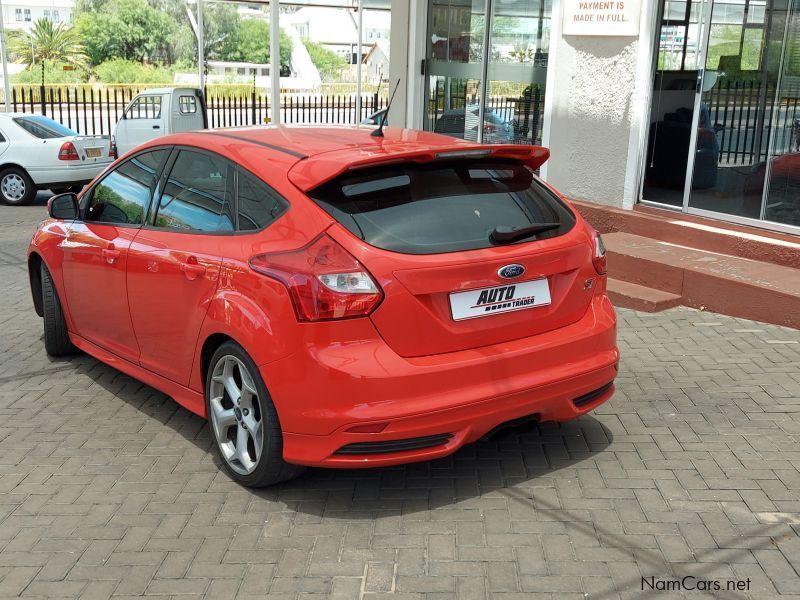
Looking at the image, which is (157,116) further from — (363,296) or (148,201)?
(363,296)

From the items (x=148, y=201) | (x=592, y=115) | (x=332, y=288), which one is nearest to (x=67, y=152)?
(x=592, y=115)

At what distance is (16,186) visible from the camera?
46.2ft

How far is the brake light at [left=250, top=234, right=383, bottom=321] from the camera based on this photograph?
352 cm

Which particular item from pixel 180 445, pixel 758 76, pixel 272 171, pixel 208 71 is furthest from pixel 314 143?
pixel 208 71

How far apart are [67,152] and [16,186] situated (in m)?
0.97

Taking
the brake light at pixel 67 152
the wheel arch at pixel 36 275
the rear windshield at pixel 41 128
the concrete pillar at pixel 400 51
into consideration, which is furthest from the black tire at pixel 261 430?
the rear windshield at pixel 41 128

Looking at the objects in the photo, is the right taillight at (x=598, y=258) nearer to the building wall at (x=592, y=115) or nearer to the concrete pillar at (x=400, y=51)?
the building wall at (x=592, y=115)

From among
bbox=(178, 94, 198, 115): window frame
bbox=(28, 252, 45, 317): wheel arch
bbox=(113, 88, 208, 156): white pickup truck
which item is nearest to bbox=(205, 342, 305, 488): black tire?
bbox=(28, 252, 45, 317): wheel arch

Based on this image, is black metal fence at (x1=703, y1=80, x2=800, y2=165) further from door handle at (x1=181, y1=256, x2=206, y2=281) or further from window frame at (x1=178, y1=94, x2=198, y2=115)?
window frame at (x1=178, y1=94, x2=198, y2=115)

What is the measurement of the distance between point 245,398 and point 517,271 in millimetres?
1336

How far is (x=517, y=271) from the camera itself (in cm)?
382

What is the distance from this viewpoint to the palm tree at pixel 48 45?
208 ft

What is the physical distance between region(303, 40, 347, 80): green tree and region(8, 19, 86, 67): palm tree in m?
20.5

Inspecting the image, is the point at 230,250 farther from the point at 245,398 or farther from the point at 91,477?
the point at 91,477
